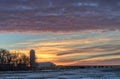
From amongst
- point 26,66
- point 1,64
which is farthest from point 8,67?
point 26,66

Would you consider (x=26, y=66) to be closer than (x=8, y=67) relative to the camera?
No

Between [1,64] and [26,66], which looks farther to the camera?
[26,66]

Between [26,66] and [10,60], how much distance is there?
1018cm

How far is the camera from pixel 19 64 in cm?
17862

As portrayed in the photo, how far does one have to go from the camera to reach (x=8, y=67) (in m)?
170

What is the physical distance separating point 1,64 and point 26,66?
17917 millimetres

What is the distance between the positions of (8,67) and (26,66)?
15743 millimetres

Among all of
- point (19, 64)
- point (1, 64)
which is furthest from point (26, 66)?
point (1, 64)

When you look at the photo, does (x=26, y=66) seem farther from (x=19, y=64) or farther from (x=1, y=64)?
(x=1, y=64)

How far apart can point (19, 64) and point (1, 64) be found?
1139 centimetres

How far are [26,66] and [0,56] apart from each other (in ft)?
44.1

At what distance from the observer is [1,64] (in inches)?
6668

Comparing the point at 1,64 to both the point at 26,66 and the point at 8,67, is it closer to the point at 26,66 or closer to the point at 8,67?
the point at 8,67
